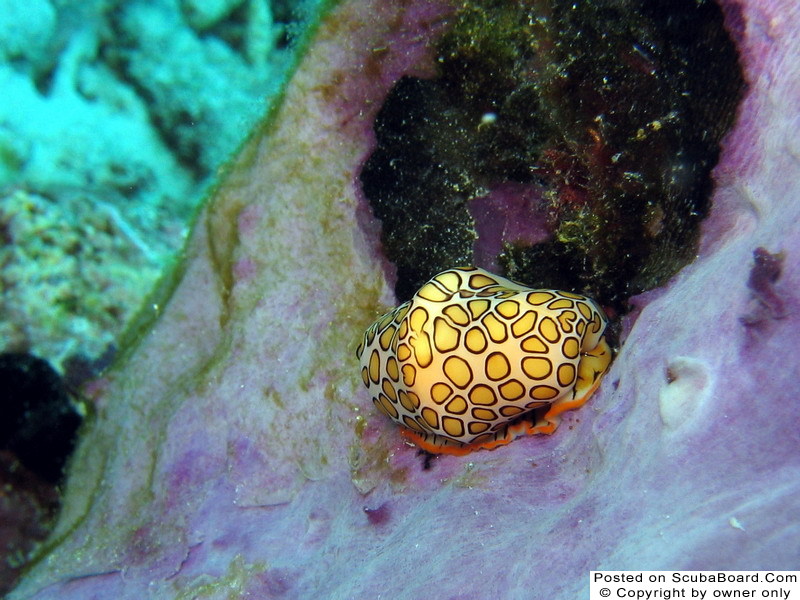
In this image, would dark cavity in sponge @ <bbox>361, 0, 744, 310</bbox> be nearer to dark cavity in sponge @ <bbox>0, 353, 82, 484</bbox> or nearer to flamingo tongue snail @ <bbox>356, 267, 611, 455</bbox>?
flamingo tongue snail @ <bbox>356, 267, 611, 455</bbox>

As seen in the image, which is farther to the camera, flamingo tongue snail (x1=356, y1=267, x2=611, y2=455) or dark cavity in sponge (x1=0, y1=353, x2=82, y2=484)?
dark cavity in sponge (x1=0, y1=353, x2=82, y2=484)

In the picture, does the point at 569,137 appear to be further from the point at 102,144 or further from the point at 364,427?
the point at 102,144

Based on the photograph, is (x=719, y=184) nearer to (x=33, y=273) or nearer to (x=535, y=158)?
(x=535, y=158)

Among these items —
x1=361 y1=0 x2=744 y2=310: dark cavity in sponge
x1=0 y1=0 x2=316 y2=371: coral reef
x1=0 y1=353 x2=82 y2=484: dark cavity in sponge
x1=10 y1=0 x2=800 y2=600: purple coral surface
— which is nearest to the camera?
x1=10 y1=0 x2=800 y2=600: purple coral surface

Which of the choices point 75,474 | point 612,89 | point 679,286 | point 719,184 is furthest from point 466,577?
point 75,474

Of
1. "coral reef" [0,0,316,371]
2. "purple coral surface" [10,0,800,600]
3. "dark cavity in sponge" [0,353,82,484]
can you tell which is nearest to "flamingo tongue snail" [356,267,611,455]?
"purple coral surface" [10,0,800,600]

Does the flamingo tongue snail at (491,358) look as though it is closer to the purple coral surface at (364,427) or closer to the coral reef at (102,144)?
the purple coral surface at (364,427)

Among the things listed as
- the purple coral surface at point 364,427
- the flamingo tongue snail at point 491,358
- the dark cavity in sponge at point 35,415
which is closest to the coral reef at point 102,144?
the dark cavity in sponge at point 35,415

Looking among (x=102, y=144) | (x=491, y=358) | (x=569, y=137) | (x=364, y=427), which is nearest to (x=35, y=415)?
(x=102, y=144)
